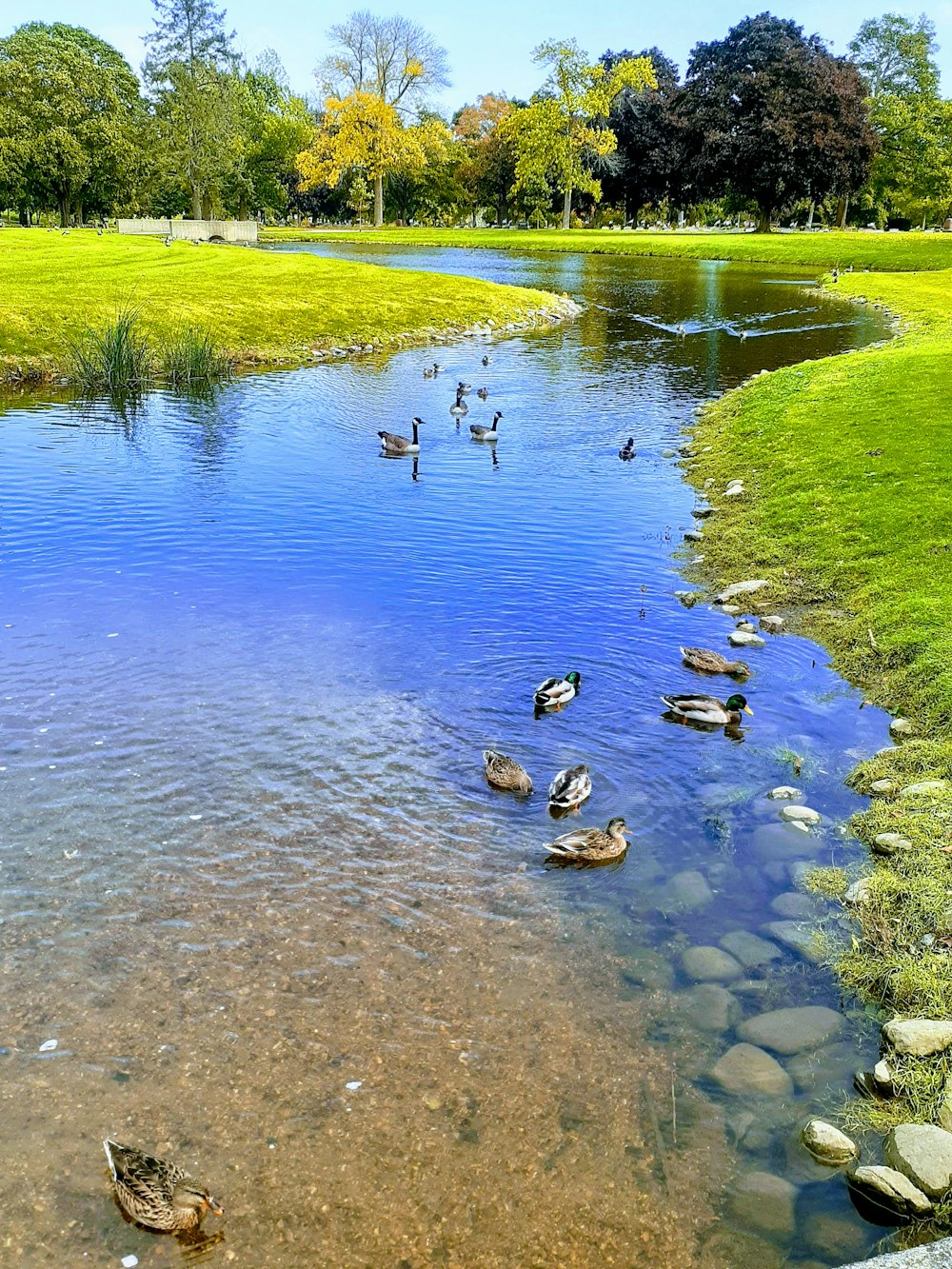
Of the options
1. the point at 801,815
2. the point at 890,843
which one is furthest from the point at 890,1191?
the point at 801,815

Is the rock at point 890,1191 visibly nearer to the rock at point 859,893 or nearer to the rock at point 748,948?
the rock at point 748,948

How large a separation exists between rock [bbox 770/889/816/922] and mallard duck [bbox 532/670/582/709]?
13.0 feet

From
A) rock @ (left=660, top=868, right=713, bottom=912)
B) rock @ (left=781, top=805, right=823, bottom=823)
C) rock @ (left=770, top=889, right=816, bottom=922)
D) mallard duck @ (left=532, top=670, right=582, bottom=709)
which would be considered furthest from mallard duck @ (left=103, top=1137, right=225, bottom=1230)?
mallard duck @ (left=532, top=670, right=582, bottom=709)

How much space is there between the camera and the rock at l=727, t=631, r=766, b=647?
14.0m

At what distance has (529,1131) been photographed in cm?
655

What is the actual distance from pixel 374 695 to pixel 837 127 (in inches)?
4517

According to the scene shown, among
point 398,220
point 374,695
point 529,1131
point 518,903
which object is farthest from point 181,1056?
point 398,220

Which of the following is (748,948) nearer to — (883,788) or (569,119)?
(883,788)

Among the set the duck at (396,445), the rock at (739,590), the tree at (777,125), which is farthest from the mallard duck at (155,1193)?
the tree at (777,125)

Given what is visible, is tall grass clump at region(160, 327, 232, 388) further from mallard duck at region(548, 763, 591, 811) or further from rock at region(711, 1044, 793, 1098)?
rock at region(711, 1044, 793, 1098)

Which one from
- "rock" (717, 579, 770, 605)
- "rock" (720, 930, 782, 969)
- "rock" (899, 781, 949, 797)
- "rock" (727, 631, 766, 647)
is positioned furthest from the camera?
"rock" (717, 579, 770, 605)

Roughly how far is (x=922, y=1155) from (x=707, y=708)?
6007mm

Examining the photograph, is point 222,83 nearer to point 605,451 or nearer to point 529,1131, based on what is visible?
point 605,451

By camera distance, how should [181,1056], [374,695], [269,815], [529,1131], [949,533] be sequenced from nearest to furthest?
[529,1131]
[181,1056]
[269,815]
[374,695]
[949,533]
